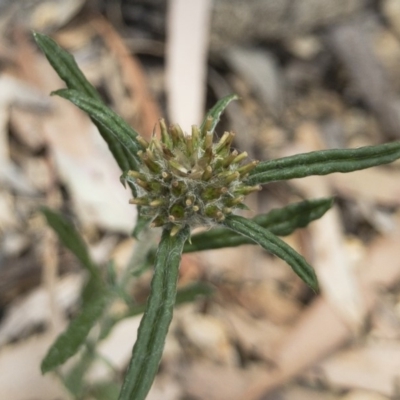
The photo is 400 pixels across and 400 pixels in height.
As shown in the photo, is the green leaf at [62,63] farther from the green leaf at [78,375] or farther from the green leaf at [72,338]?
the green leaf at [78,375]

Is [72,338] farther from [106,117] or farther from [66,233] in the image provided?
[106,117]

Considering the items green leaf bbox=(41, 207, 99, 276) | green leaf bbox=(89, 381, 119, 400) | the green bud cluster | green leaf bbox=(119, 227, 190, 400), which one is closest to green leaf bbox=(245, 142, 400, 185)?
the green bud cluster

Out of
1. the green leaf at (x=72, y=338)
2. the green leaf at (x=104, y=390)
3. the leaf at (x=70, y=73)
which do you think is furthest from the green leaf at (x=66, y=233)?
the green leaf at (x=104, y=390)

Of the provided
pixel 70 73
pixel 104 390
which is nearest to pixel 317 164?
pixel 70 73

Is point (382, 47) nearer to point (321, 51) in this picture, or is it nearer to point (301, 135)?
point (321, 51)

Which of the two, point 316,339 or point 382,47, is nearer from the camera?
point 316,339

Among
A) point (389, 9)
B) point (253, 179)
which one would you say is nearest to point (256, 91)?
point (389, 9)
